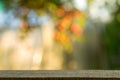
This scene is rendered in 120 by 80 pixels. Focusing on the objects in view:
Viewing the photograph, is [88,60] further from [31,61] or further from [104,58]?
[31,61]

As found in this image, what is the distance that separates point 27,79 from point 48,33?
300 centimetres

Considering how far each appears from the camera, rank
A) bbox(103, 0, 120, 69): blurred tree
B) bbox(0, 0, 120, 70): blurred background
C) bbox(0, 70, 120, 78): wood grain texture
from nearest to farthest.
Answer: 1. bbox(0, 70, 120, 78): wood grain texture
2. bbox(0, 0, 120, 70): blurred background
3. bbox(103, 0, 120, 69): blurred tree

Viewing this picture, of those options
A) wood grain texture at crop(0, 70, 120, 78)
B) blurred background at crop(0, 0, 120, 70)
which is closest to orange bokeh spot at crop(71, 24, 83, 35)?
blurred background at crop(0, 0, 120, 70)

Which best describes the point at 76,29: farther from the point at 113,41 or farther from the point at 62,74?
the point at 62,74

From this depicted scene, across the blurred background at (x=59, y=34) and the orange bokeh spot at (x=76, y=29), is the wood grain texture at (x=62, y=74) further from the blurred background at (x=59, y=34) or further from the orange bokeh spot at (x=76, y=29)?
the orange bokeh spot at (x=76, y=29)

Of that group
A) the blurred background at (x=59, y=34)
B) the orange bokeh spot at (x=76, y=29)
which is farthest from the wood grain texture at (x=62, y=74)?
the orange bokeh spot at (x=76, y=29)

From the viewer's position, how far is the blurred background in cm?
297

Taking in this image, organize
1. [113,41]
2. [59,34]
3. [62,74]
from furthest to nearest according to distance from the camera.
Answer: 1. [113,41]
2. [59,34]
3. [62,74]

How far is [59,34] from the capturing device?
10.0 feet

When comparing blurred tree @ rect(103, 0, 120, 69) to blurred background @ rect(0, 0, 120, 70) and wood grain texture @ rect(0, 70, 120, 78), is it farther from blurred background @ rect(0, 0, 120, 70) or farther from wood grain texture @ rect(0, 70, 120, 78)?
wood grain texture @ rect(0, 70, 120, 78)

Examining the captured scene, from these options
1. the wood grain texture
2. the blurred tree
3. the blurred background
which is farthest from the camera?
the blurred tree

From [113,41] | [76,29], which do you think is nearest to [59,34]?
[76,29]

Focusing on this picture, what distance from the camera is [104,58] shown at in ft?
11.2

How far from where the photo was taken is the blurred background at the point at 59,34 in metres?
2.97
